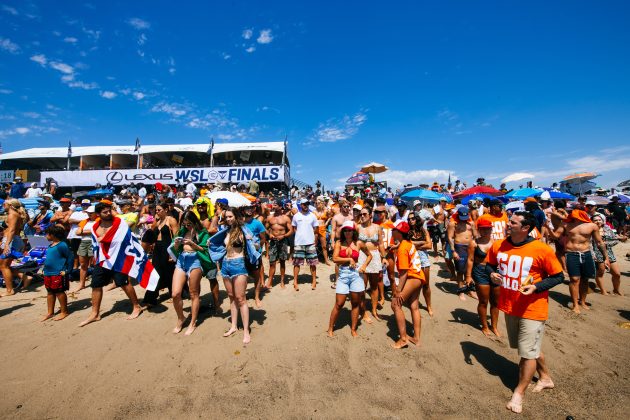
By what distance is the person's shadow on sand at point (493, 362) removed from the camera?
316cm

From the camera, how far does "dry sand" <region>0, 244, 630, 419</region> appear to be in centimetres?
277

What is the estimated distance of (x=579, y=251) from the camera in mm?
4855

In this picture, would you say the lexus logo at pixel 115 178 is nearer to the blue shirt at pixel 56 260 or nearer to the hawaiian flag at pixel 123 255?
the blue shirt at pixel 56 260

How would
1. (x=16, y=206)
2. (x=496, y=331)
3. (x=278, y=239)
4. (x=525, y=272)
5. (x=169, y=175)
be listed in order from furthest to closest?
(x=169, y=175) < (x=278, y=239) < (x=16, y=206) < (x=496, y=331) < (x=525, y=272)

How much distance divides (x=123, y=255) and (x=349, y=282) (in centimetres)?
398

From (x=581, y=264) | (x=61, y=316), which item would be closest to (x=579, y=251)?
(x=581, y=264)

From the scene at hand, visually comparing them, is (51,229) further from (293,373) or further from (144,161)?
(144,161)

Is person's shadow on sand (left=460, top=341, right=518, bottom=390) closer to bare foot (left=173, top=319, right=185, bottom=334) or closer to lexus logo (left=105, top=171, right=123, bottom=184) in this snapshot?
bare foot (left=173, top=319, right=185, bottom=334)

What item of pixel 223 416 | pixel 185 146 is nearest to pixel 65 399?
pixel 223 416

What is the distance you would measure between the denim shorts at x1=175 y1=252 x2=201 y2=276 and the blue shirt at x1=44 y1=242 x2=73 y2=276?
89.7 inches

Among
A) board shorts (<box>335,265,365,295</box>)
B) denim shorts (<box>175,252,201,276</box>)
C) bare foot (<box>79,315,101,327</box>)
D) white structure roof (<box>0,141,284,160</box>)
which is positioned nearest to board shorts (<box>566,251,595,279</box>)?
board shorts (<box>335,265,365,295</box>)

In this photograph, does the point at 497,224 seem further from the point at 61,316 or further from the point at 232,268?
the point at 61,316

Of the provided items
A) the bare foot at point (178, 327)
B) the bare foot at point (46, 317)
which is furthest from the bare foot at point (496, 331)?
the bare foot at point (46, 317)

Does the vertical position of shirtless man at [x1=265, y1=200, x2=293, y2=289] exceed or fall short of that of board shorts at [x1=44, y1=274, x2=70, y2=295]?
it exceeds it
